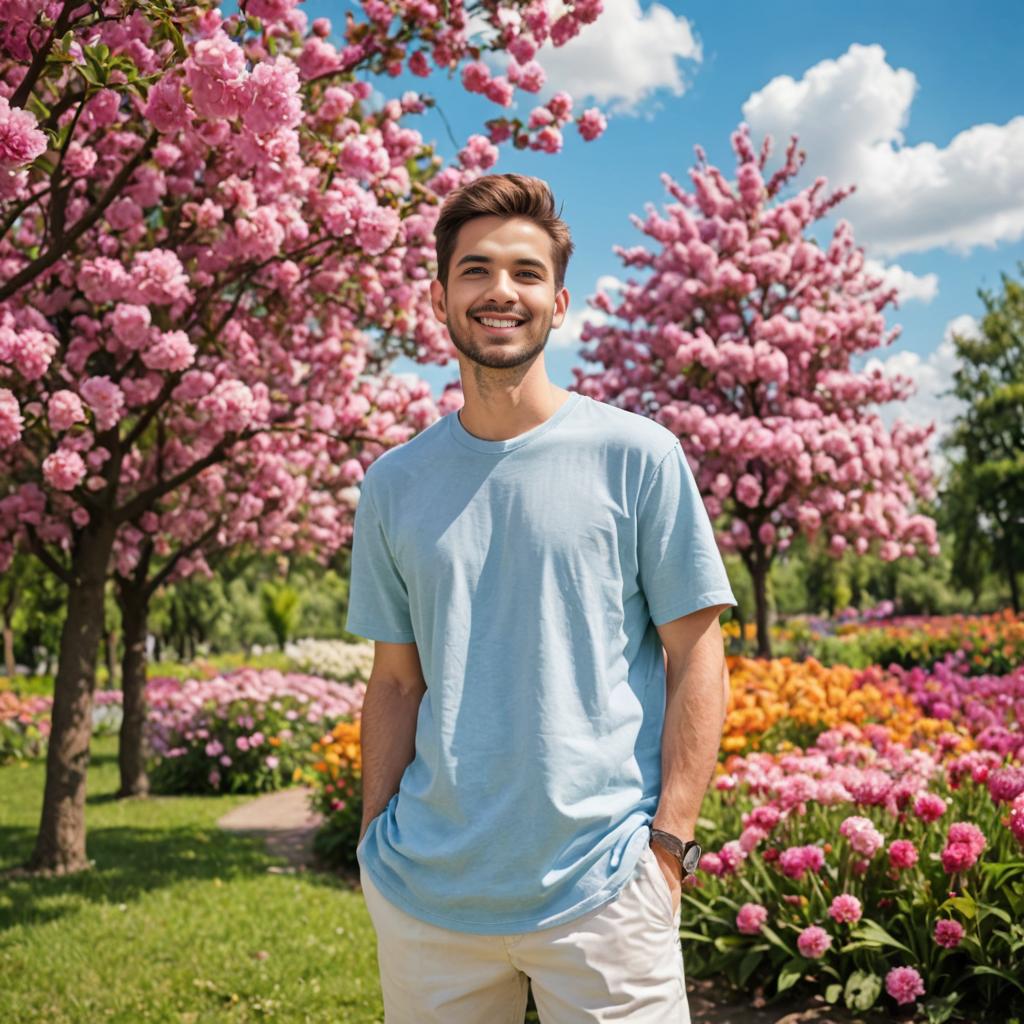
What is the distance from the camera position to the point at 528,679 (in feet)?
6.11

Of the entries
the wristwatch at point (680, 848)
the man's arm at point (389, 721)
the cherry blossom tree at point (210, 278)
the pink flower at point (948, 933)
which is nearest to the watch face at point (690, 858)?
the wristwatch at point (680, 848)

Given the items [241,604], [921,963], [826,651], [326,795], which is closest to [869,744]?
[921,963]

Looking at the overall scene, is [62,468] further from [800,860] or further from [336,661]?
[336,661]

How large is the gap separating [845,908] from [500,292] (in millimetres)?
2824

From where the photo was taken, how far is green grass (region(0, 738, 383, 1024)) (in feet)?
15.3

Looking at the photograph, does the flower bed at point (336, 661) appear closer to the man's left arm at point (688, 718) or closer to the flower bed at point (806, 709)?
the flower bed at point (806, 709)

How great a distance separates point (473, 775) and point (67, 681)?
6.20 metres

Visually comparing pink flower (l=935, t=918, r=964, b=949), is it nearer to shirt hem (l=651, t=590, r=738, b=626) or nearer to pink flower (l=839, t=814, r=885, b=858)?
pink flower (l=839, t=814, r=885, b=858)

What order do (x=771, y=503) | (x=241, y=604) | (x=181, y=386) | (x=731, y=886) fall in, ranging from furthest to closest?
(x=241, y=604) < (x=771, y=503) < (x=181, y=386) < (x=731, y=886)

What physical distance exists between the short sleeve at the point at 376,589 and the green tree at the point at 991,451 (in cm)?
3289

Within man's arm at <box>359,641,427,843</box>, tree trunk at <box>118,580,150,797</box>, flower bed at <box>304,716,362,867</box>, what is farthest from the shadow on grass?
man's arm at <box>359,641,427,843</box>

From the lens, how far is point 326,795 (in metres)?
8.31

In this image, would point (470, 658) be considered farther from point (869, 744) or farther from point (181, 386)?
point (181, 386)

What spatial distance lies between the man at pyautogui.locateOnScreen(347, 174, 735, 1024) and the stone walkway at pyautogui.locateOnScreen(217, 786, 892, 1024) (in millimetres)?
2444
